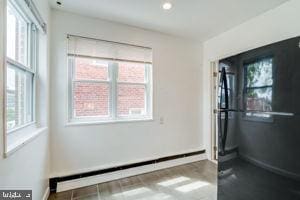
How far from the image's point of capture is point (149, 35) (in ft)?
10.3

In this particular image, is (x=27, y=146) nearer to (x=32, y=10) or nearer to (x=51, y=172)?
(x=51, y=172)

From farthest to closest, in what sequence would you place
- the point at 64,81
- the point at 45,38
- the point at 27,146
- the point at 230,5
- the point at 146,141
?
the point at 146,141 < the point at 64,81 < the point at 230,5 < the point at 45,38 < the point at 27,146

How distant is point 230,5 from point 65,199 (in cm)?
350

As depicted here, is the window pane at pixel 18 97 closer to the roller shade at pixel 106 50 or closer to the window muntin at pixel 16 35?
the window muntin at pixel 16 35

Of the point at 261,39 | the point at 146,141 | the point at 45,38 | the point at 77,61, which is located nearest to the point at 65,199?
the point at 146,141

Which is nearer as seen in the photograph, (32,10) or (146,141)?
(32,10)

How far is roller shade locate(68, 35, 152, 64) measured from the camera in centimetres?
256

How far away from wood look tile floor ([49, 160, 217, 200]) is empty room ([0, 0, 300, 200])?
2 cm

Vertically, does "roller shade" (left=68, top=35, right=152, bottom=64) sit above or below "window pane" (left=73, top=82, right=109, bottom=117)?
above

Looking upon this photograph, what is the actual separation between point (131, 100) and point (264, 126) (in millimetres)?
2157

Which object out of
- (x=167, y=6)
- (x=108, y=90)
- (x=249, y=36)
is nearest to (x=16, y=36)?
(x=108, y=90)

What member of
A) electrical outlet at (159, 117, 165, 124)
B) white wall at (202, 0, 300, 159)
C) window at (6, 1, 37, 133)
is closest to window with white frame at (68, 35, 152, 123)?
electrical outlet at (159, 117, 165, 124)

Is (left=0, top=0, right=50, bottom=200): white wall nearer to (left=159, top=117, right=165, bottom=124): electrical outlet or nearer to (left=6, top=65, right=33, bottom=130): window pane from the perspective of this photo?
(left=6, top=65, right=33, bottom=130): window pane

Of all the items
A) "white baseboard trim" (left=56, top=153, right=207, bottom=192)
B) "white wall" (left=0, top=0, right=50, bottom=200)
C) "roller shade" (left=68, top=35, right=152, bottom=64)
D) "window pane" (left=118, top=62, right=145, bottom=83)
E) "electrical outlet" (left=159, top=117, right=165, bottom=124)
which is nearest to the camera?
"white wall" (left=0, top=0, right=50, bottom=200)
